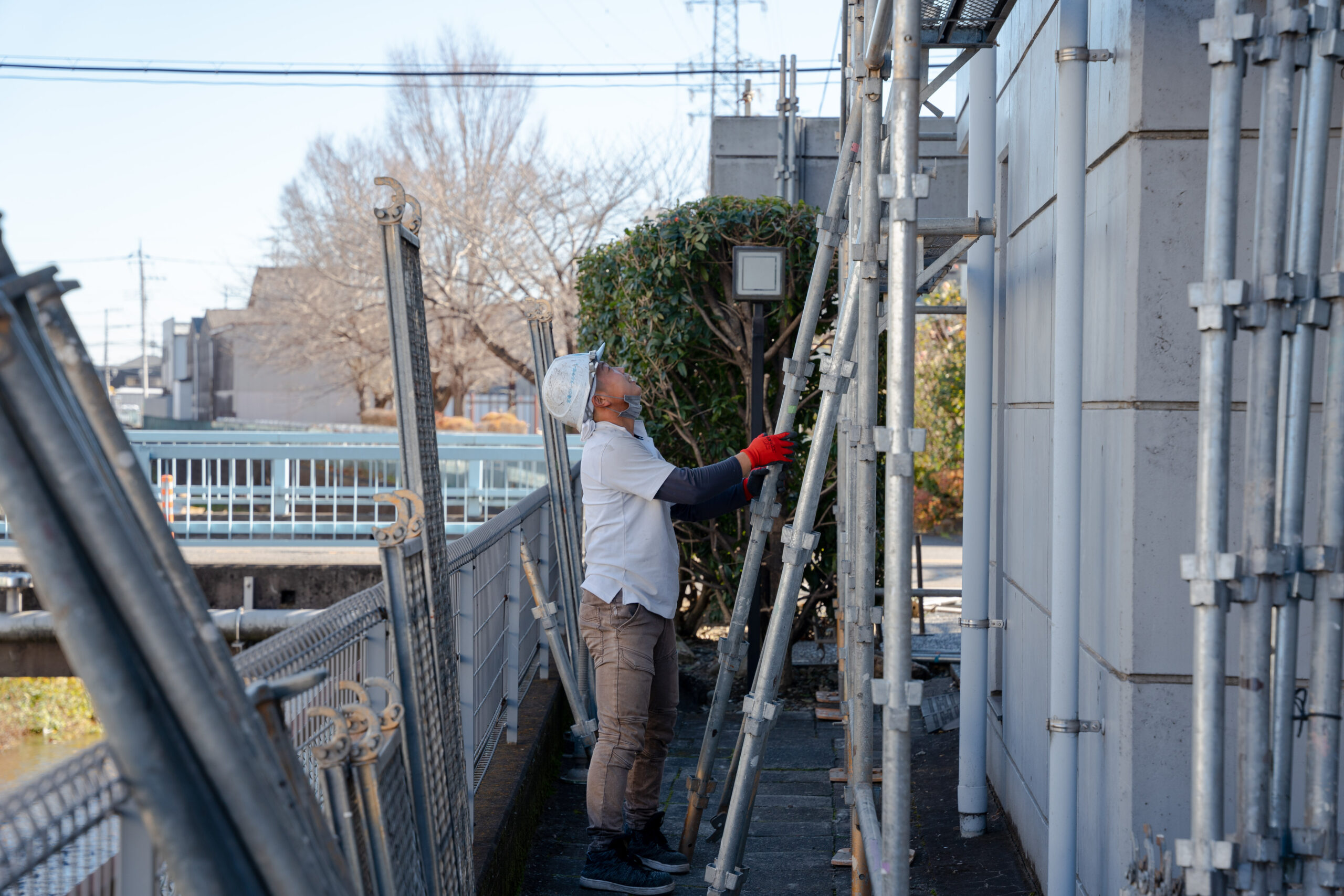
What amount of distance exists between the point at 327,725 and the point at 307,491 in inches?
392

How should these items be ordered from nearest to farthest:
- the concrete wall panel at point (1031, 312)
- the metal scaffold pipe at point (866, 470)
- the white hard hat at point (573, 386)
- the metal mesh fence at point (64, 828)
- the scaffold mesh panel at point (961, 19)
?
the metal mesh fence at point (64, 828) → the metal scaffold pipe at point (866, 470) → the scaffold mesh panel at point (961, 19) → the concrete wall panel at point (1031, 312) → the white hard hat at point (573, 386)

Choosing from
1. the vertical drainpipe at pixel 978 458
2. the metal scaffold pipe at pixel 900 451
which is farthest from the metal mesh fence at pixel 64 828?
the vertical drainpipe at pixel 978 458

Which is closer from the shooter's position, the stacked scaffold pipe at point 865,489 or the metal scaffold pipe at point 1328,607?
the metal scaffold pipe at point 1328,607

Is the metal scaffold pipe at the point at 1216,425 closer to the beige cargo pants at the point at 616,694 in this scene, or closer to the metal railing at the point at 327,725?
the metal railing at the point at 327,725

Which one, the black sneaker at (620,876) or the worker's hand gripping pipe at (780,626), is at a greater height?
the worker's hand gripping pipe at (780,626)

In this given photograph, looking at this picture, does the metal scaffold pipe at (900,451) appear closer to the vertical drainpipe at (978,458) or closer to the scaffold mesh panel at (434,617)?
the scaffold mesh panel at (434,617)

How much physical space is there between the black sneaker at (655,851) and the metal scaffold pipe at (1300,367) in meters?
2.51

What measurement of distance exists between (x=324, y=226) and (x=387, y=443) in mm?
17731

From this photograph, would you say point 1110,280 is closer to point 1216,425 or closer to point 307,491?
point 1216,425

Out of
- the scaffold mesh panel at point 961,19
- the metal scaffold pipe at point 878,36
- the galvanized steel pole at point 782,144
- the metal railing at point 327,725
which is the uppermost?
the galvanized steel pole at point 782,144

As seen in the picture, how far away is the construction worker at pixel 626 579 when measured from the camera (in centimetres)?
376

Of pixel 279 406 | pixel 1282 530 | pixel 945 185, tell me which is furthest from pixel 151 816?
pixel 279 406

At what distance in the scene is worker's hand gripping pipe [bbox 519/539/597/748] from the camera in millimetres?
5082

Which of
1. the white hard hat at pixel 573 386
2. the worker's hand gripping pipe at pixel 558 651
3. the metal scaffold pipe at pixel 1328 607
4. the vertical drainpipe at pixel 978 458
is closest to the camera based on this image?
the metal scaffold pipe at pixel 1328 607
